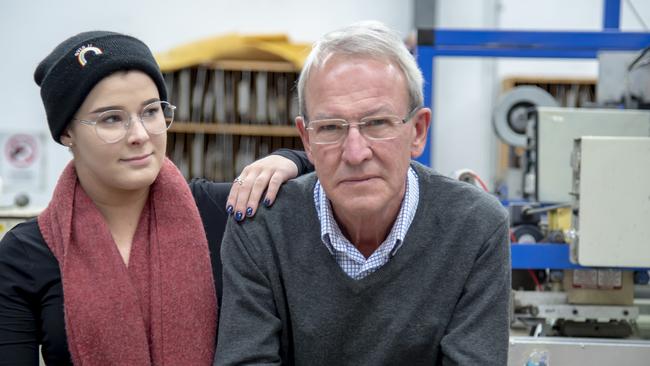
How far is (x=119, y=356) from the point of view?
4.53 feet

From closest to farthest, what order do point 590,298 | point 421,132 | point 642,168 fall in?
point 421,132 → point 642,168 → point 590,298

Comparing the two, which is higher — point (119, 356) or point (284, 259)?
point (284, 259)

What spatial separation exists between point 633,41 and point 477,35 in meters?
0.57

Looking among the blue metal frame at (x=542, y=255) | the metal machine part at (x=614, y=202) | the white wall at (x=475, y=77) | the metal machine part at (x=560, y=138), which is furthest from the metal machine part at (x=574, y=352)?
the white wall at (x=475, y=77)

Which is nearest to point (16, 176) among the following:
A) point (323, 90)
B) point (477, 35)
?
point (477, 35)

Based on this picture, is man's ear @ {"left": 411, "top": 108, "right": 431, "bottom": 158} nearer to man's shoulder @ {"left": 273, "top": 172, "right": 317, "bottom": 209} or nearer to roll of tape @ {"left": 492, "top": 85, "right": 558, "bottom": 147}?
man's shoulder @ {"left": 273, "top": 172, "right": 317, "bottom": 209}

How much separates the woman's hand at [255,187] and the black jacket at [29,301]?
37cm

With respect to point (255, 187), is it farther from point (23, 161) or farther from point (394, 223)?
point (23, 161)

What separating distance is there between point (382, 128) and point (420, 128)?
115 millimetres

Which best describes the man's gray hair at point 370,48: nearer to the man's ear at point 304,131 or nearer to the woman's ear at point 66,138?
the man's ear at point 304,131

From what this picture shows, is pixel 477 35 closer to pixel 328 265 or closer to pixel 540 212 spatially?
pixel 540 212

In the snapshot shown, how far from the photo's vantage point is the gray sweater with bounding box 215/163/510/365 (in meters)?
1.28

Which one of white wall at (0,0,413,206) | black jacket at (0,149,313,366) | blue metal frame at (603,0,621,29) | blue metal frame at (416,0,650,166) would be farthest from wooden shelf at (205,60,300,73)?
black jacket at (0,149,313,366)

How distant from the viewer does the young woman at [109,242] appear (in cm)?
134
